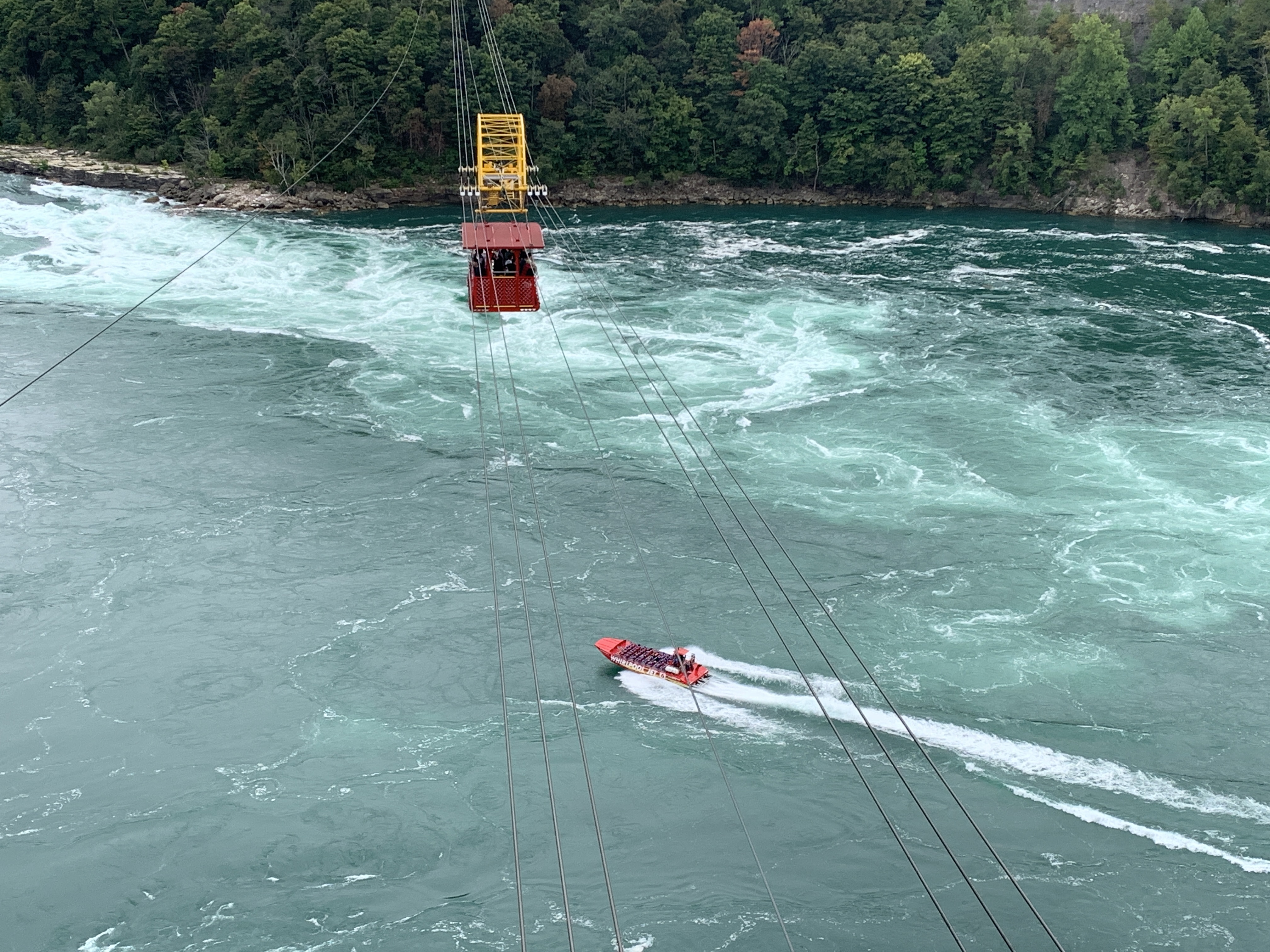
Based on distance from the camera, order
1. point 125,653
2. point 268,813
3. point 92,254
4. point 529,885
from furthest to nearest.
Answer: point 92,254 < point 125,653 < point 268,813 < point 529,885

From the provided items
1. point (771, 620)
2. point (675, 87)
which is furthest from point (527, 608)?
point (675, 87)

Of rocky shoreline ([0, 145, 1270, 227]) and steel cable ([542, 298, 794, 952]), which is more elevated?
rocky shoreline ([0, 145, 1270, 227])

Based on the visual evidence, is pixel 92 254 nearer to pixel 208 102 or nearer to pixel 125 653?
pixel 208 102

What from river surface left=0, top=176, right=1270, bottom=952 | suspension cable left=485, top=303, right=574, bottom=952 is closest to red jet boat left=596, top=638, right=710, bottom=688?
river surface left=0, top=176, right=1270, bottom=952

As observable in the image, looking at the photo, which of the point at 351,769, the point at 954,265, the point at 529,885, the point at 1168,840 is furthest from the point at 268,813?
the point at 954,265

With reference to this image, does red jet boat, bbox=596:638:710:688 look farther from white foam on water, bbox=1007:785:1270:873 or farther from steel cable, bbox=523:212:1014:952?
white foam on water, bbox=1007:785:1270:873

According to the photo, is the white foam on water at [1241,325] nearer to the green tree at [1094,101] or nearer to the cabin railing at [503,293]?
the green tree at [1094,101]
